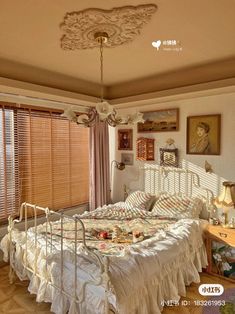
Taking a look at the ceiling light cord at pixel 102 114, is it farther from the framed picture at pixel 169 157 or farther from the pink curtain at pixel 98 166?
the pink curtain at pixel 98 166

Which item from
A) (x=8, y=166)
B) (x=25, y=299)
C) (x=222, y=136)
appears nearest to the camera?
(x=25, y=299)

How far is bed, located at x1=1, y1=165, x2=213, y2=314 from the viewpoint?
190 cm

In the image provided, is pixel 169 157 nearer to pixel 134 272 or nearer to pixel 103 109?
pixel 103 109

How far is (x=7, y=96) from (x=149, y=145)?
215 cm

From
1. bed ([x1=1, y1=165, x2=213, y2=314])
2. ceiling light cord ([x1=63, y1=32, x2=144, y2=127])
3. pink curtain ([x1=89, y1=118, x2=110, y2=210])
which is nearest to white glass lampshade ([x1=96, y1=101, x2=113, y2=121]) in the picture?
ceiling light cord ([x1=63, y1=32, x2=144, y2=127])

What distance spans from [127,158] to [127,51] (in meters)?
2.08

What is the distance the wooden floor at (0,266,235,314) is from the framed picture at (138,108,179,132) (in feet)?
6.69

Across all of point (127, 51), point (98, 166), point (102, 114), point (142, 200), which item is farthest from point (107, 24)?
point (98, 166)

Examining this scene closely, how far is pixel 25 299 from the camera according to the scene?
257 cm

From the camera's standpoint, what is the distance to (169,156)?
150 inches

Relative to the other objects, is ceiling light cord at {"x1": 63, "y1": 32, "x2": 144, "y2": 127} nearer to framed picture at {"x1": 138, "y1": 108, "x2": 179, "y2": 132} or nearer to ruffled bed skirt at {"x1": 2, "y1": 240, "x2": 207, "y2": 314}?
framed picture at {"x1": 138, "y1": 108, "x2": 179, "y2": 132}

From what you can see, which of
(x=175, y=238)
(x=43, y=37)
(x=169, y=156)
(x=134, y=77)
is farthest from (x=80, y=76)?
(x=175, y=238)

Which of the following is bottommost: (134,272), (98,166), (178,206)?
(134,272)

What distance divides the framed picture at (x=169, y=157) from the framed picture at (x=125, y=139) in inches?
25.8
